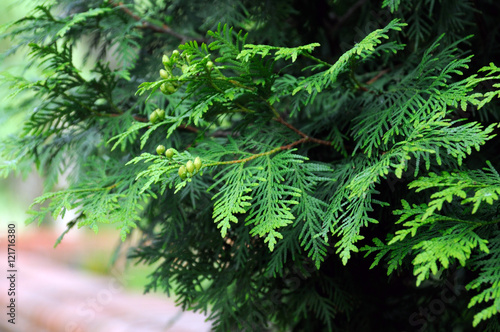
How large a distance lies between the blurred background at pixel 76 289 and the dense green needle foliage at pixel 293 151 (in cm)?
31

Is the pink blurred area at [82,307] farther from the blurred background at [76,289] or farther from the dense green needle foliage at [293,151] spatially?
the dense green needle foliage at [293,151]

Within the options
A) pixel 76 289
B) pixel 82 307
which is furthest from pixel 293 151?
pixel 76 289

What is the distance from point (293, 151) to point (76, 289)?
15.1ft

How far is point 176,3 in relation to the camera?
1622 millimetres

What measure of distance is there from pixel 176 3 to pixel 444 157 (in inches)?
43.2

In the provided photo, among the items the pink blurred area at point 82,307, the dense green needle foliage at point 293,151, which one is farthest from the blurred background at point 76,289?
the dense green needle foliage at point 293,151

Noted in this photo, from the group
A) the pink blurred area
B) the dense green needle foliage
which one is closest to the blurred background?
the pink blurred area

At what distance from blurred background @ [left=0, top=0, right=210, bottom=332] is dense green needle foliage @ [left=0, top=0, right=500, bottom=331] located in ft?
1.01

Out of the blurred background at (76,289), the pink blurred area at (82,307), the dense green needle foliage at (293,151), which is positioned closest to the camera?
the dense green needle foliage at (293,151)

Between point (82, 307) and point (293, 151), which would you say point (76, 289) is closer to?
point (82, 307)

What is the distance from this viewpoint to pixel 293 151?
1284 mm

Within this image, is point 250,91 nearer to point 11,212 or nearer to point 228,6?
point 228,6

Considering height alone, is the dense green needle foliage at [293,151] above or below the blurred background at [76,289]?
below

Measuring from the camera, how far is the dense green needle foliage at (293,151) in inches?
38.3
